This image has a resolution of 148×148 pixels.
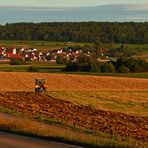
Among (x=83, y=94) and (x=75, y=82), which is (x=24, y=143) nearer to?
(x=83, y=94)

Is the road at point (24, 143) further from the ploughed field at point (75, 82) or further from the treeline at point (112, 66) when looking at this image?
the treeline at point (112, 66)

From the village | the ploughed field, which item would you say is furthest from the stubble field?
the village

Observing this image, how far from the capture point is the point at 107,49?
141 m

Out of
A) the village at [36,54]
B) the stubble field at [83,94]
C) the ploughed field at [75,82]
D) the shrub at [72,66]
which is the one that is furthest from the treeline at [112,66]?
the village at [36,54]

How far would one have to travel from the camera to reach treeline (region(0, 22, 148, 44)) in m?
173

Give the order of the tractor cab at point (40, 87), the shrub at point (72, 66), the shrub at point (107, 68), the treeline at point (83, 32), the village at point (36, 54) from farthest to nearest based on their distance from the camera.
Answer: the treeline at point (83, 32) < the village at point (36, 54) < the shrub at point (72, 66) < the shrub at point (107, 68) < the tractor cab at point (40, 87)

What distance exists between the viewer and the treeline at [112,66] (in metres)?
87.1

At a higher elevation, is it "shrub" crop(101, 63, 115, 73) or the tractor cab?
the tractor cab

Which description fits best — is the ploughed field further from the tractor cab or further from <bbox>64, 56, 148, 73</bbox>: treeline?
<bbox>64, 56, 148, 73</bbox>: treeline

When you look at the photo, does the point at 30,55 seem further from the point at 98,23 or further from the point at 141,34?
the point at 98,23

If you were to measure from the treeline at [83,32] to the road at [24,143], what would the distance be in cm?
15178

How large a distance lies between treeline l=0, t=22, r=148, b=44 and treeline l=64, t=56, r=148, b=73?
7674 centimetres

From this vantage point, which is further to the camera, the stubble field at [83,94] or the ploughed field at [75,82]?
the ploughed field at [75,82]

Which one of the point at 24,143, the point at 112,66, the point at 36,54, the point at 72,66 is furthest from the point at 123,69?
the point at 24,143
